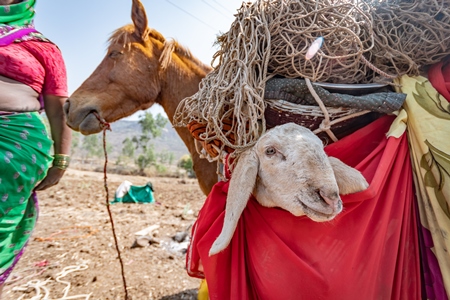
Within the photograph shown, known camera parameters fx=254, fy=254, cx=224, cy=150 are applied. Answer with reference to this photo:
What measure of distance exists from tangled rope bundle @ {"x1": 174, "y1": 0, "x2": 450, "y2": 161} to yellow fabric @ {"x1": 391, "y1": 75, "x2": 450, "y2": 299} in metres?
0.16

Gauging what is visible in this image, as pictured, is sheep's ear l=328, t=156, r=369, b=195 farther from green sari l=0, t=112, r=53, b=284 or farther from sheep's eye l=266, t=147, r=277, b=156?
green sari l=0, t=112, r=53, b=284

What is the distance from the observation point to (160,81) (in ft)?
7.34

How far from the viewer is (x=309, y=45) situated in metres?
0.91

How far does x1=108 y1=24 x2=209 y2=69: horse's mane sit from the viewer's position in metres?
2.20

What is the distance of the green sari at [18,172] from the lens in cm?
132

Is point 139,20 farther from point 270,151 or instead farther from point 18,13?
point 270,151

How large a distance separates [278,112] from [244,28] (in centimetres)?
36

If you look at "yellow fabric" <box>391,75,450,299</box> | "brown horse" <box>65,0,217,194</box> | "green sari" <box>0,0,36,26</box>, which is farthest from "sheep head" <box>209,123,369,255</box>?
"green sari" <box>0,0,36,26</box>

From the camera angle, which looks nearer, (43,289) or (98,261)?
(43,289)

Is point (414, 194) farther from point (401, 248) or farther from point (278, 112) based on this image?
point (278, 112)

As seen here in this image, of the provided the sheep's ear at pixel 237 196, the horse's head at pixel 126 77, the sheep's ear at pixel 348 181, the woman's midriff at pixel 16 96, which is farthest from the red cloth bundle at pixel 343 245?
the horse's head at pixel 126 77

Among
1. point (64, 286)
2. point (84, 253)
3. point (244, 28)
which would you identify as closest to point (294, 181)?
point (244, 28)

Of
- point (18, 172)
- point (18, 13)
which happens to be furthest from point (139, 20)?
point (18, 172)

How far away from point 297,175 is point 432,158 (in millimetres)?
488
